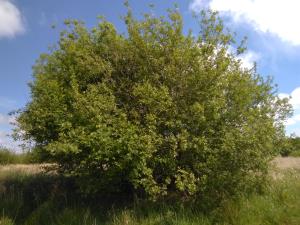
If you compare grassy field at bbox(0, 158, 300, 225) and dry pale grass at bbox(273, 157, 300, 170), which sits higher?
dry pale grass at bbox(273, 157, 300, 170)

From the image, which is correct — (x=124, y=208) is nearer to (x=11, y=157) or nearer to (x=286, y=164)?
(x=286, y=164)

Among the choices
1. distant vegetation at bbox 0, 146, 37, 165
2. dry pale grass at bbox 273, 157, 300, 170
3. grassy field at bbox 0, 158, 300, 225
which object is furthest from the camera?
distant vegetation at bbox 0, 146, 37, 165

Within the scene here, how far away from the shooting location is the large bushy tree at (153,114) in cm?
1007

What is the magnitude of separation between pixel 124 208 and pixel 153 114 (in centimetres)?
318

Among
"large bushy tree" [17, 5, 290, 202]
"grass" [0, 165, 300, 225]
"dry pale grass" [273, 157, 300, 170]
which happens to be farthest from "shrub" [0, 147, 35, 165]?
"dry pale grass" [273, 157, 300, 170]

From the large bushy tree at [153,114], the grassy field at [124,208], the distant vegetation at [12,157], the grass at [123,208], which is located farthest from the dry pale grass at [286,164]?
the distant vegetation at [12,157]

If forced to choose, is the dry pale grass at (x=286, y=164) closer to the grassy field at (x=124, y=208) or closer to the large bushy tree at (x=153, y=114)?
the grassy field at (x=124, y=208)

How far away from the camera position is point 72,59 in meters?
12.1

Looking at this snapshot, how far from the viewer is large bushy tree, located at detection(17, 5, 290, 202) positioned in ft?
33.0

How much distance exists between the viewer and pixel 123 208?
11.9 meters

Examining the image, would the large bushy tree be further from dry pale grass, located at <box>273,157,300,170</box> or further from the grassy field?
dry pale grass, located at <box>273,157,300,170</box>

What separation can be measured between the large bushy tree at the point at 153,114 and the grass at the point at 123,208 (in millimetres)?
579

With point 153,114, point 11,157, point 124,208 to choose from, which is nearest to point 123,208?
point 124,208

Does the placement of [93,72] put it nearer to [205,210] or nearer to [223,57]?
[223,57]
